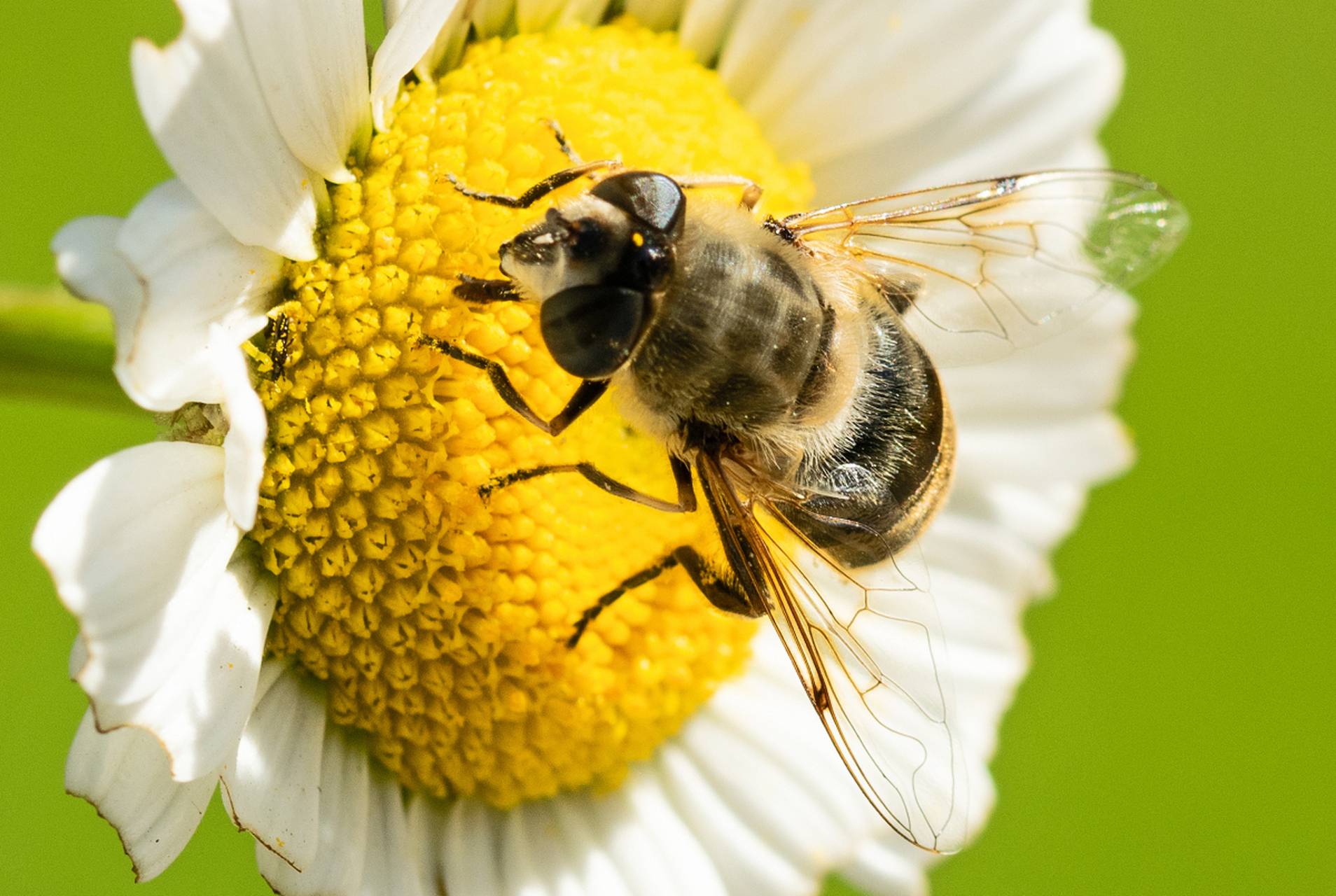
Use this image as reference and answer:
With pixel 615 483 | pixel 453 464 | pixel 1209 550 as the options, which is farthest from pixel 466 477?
pixel 1209 550

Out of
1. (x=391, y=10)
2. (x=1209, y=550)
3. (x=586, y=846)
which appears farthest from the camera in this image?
(x=1209, y=550)

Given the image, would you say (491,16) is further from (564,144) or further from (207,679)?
(207,679)

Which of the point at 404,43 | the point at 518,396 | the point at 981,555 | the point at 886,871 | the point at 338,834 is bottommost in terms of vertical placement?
the point at 886,871

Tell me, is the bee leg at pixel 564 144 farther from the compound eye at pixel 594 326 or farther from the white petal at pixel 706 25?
the white petal at pixel 706 25

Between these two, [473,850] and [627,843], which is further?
[627,843]

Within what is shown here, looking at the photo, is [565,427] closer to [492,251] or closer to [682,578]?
[492,251]

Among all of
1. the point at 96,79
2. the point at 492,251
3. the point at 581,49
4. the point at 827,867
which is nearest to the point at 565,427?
the point at 492,251

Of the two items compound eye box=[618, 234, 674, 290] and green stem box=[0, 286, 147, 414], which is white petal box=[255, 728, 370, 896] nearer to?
green stem box=[0, 286, 147, 414]

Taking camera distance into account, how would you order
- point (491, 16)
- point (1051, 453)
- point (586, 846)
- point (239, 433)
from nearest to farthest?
point (239, 433) → point (491, 16) → point (586, 846) → point (1051, 453)
